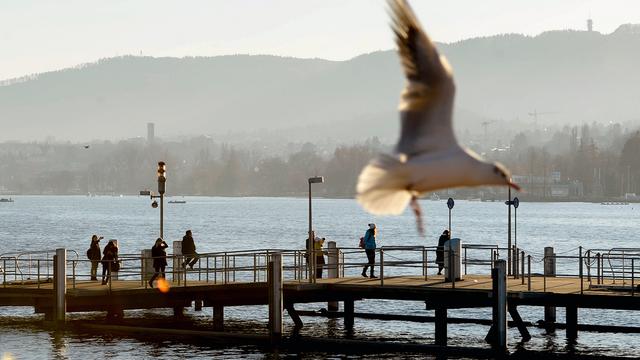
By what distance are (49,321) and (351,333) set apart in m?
11.9

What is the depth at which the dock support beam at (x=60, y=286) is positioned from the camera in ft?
129

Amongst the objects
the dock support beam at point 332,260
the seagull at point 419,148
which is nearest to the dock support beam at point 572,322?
the dock support beam at point 332,260

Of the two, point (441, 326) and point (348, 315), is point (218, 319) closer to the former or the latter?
point (348, 315)

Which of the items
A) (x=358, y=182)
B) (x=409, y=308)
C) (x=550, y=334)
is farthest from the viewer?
(x=409, y=308)

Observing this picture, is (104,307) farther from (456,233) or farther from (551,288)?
(456,233)

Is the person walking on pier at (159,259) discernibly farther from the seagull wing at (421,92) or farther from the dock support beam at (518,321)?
the seagull wing at (421,92)

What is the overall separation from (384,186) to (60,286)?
3554cm

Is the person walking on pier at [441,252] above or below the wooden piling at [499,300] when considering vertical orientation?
above

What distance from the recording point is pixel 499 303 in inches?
1318

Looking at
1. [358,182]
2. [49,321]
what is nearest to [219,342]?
[49,321]

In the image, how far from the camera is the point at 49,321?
4297 centimetres

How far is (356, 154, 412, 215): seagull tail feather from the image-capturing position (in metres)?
5.51

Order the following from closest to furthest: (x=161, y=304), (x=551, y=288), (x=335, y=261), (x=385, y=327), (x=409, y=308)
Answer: (x=551, y=288)
(x=161, y=304)
(x=335, y=261)
(x=385, y=327)
(x=409, y=308)

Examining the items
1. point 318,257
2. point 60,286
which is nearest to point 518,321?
point 318,257
